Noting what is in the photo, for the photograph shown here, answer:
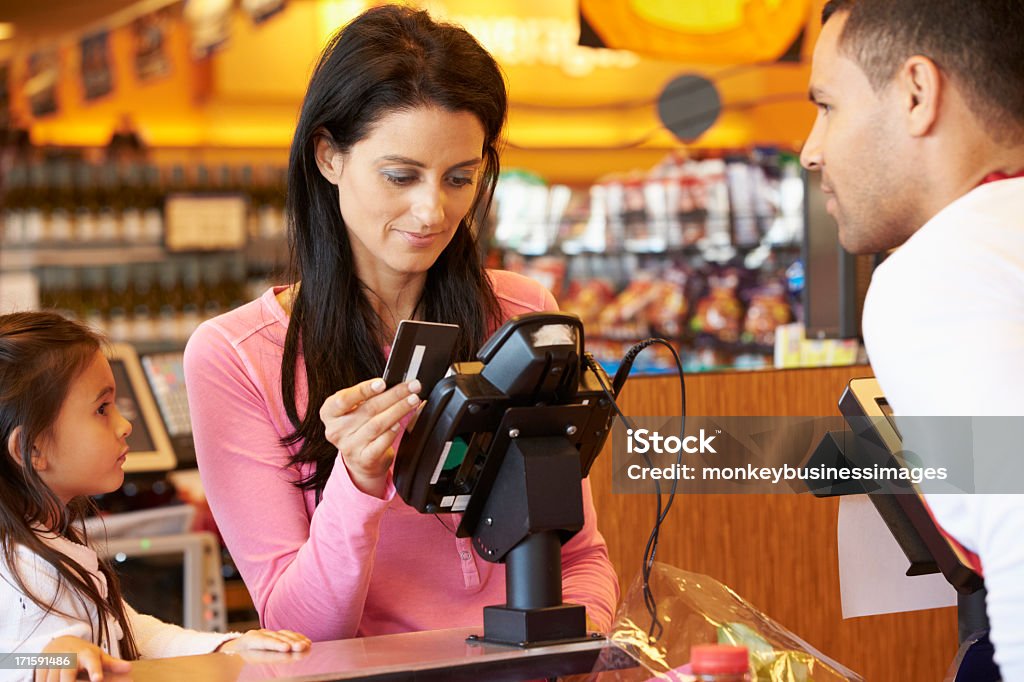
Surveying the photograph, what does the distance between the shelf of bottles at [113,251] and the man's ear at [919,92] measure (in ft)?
14.9

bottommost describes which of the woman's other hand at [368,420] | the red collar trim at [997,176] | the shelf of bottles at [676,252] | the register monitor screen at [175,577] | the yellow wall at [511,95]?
the register monitor screen at [175,577]

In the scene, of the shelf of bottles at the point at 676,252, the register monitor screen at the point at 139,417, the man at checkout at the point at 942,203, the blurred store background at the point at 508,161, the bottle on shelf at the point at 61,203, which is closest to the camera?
the man at checkout at the point at 942,203

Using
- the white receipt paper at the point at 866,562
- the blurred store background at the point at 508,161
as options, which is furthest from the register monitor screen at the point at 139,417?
the white receipt paper at the point at 866,562

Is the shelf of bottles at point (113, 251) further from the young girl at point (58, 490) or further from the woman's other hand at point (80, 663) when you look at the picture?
the woman's other hand at point (80, 663)

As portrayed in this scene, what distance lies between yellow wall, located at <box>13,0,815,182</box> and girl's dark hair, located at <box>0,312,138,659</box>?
5.38 meters

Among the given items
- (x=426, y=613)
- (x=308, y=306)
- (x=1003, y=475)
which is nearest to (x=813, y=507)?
(x=426, y=613)

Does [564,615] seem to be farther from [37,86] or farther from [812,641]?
[37,86]

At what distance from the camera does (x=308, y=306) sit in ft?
5.90

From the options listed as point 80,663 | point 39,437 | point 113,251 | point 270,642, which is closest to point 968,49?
point 270,642

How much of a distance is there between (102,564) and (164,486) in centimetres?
202

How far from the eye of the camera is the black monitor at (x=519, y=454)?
1261mm

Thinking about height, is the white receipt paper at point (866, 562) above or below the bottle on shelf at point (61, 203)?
below

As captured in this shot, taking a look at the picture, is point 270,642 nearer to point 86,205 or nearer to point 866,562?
point 866,562

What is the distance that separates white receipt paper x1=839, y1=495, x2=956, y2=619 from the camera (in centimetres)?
160
